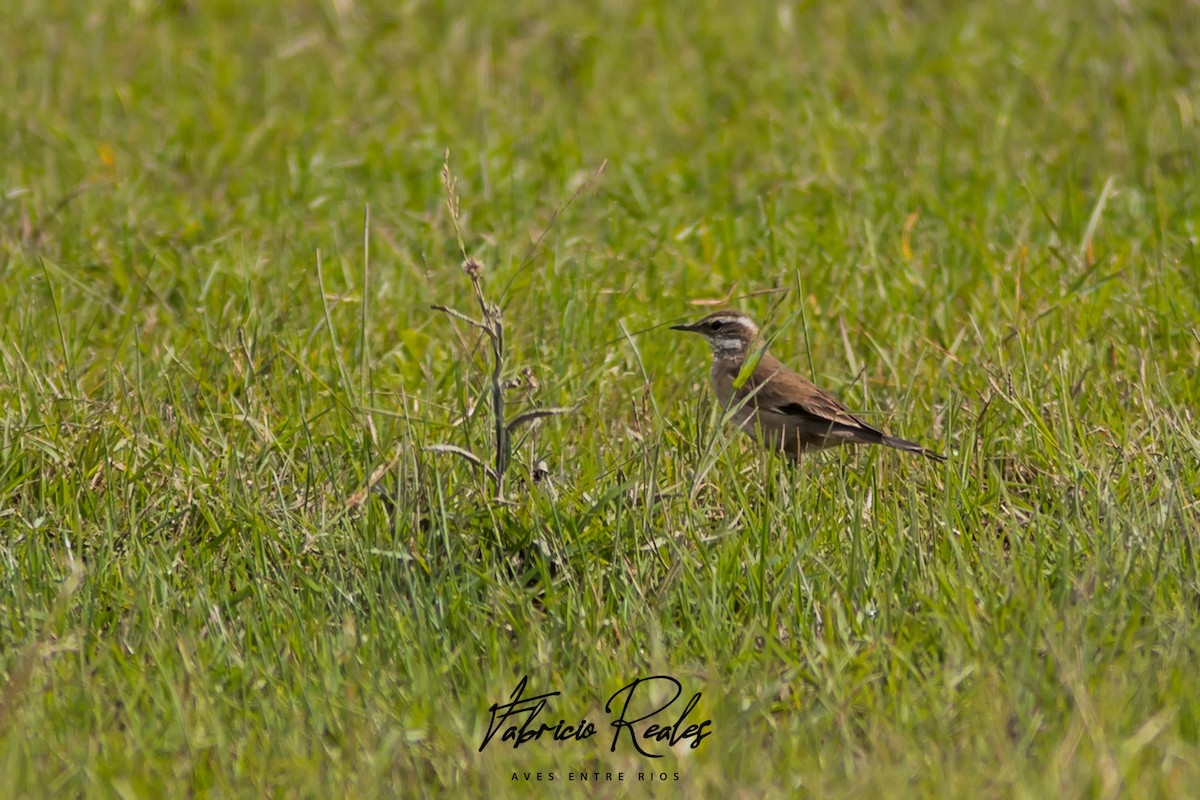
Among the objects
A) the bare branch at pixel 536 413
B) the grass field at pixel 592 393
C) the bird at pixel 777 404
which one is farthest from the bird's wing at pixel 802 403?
the bare branch at pixel 536 413

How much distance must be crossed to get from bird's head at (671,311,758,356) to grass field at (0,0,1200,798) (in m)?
0.23

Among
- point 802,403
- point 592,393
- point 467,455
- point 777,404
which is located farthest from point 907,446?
point 467,455

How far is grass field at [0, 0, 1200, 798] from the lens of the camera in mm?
4215

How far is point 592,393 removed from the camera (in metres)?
6.53

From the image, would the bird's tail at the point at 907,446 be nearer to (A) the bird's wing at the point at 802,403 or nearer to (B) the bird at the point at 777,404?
(B) the bird at the point at 777,404

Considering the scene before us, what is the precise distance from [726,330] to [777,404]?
1.54 feet

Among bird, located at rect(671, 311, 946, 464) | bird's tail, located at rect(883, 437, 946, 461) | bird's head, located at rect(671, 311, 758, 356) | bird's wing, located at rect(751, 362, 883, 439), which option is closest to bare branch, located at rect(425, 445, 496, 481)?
bird, located at rect(671, 311, 946, 464)

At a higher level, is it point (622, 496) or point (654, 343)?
point (622, 496)

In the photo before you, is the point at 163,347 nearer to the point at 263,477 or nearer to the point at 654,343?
the point at 263,477

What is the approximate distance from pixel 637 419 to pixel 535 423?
0.37m

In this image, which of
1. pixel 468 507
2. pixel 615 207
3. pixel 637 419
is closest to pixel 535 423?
pixel 637 419

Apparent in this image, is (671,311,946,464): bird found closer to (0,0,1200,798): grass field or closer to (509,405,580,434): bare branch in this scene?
(0,0,1200,798): grass field

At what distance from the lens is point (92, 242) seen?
7934 millimetres

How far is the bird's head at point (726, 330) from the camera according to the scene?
6.86 meters
